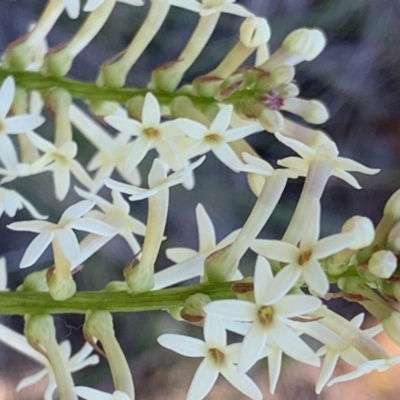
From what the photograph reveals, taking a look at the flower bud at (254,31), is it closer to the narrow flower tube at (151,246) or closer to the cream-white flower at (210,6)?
the cream-white flower at (210,6)

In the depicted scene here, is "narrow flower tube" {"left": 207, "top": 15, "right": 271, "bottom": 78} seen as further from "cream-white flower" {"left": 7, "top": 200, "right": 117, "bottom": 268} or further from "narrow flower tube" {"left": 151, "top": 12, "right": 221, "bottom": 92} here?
"cream-white flower" {"left": 7, "top": 200, "right": 117, "bottom": 268}

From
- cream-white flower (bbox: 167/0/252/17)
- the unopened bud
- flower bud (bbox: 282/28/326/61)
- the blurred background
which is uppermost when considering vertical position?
cream-white flower (bbox: 167/0/252/17)

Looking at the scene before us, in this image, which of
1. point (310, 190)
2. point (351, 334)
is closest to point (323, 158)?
point (310, 190)

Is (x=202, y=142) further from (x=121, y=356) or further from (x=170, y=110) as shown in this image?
(x=121, y=356)

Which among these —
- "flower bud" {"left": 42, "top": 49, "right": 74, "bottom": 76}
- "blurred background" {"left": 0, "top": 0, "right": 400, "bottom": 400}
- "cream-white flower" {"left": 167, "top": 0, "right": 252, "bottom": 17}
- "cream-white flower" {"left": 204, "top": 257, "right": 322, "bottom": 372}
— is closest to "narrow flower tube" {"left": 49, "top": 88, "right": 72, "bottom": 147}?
"flower bud" {"left": 42, "top": 49, "right": 74, "bottom": 76}

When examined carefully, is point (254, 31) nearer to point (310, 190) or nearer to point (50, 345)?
point (310, 190)
